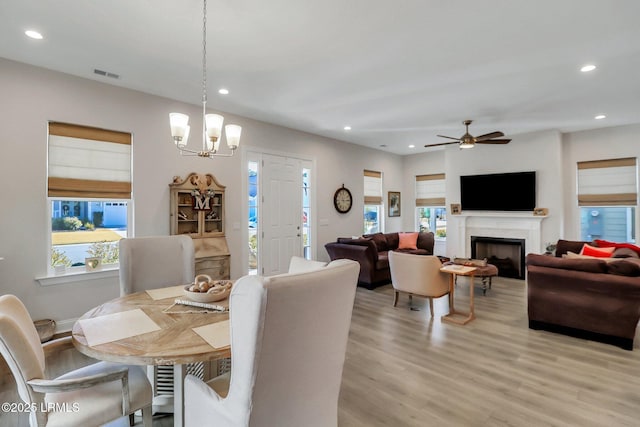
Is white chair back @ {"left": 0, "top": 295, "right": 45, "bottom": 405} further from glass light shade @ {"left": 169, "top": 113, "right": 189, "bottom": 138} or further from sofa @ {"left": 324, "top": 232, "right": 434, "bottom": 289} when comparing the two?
sofa @ {"left": 324, "top": 232, "right": 434, "bottom": 289}

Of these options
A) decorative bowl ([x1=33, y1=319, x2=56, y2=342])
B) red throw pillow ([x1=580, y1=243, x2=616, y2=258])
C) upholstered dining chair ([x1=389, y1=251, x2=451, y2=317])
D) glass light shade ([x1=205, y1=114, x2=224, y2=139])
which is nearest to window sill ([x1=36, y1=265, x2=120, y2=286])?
decorative bowl ([x1=33, y1=319, x2=56, y2=342])

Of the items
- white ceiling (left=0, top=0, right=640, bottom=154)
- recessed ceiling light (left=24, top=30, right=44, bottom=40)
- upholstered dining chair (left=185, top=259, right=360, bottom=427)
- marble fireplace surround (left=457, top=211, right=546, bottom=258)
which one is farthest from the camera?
marble fireplace surround (left=457, top=211, right=546, bottom=258)

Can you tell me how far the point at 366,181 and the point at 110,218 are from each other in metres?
5.30

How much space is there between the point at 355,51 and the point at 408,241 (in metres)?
4.61

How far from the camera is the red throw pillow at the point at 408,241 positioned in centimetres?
669

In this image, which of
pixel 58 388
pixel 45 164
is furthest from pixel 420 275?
pixel 45 164

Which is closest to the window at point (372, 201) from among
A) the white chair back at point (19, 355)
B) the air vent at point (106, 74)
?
the air vent at point (106, 74)

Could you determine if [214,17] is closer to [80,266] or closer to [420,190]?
[80,266]

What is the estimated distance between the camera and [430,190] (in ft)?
26.6

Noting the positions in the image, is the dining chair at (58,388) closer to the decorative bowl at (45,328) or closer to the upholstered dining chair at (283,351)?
the upholstered dining chair at (283,351)

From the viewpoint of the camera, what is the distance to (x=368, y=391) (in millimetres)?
2348

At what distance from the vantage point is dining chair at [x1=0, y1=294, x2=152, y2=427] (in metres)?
1.23

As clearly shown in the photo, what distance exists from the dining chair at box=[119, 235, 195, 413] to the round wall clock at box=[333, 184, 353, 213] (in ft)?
13.8

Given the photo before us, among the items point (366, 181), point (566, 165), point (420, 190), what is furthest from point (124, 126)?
point (566, 165)
